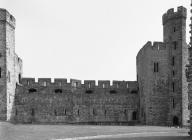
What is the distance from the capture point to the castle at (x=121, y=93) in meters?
38.0

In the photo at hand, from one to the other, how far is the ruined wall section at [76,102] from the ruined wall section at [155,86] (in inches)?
111

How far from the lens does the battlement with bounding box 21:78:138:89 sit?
39.8 m

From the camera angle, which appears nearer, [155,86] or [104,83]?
[155,86]

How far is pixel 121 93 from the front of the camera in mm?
41562

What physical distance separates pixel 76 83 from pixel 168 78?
11.7 metres

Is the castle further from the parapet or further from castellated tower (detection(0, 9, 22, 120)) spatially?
castellated tower (detection(0, 9, 22, 120))

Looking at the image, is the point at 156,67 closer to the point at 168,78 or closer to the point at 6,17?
the point at 168,78

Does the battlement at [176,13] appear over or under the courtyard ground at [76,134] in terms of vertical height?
over

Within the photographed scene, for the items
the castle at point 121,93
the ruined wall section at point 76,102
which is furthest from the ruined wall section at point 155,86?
the ruined wall section at point 76,102

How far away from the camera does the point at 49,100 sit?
39938 mm

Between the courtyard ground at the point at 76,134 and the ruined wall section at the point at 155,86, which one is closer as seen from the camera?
the courtyard ground at the point at 76,134

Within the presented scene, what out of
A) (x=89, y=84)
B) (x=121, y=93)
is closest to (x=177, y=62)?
(x=121, y=93)

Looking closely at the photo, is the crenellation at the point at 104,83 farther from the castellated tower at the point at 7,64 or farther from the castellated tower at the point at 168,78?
the castellated tower at the point at 7,64

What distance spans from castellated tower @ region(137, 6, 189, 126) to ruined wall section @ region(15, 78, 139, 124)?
2756 mm
